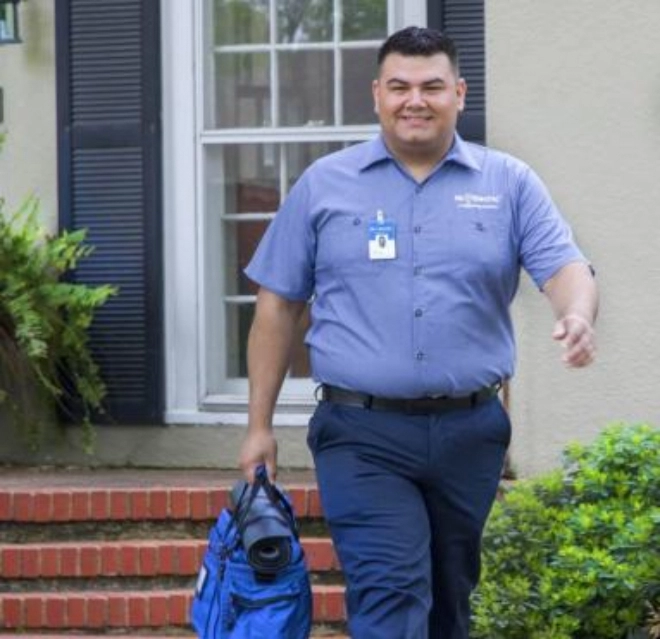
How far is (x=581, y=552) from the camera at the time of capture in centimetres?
604

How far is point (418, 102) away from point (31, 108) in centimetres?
361

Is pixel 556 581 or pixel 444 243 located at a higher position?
pixel 444 243

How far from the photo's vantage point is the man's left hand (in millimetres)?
4516

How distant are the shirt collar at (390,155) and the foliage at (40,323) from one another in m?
2.67

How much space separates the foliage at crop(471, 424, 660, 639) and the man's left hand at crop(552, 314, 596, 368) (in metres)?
1.60

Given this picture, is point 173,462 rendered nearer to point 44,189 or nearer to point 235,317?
point 235,317

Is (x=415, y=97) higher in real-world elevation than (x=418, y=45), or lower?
lower

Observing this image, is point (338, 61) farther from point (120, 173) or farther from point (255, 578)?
point (255, 578)

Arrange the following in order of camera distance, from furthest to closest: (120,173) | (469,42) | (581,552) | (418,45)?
(120,173) < (469,42) < (581,552) < (418,45)

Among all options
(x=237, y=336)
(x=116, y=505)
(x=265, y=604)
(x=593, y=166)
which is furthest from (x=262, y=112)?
(x=265, y=604)

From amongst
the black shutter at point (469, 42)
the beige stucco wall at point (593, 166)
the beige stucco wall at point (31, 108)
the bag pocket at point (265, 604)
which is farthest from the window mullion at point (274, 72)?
the bag pocket at point (265, 604)

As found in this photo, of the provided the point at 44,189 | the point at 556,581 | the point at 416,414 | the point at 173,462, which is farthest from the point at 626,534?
the point at 44,189

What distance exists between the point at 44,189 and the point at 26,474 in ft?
4.01

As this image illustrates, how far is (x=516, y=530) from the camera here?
6289mm
